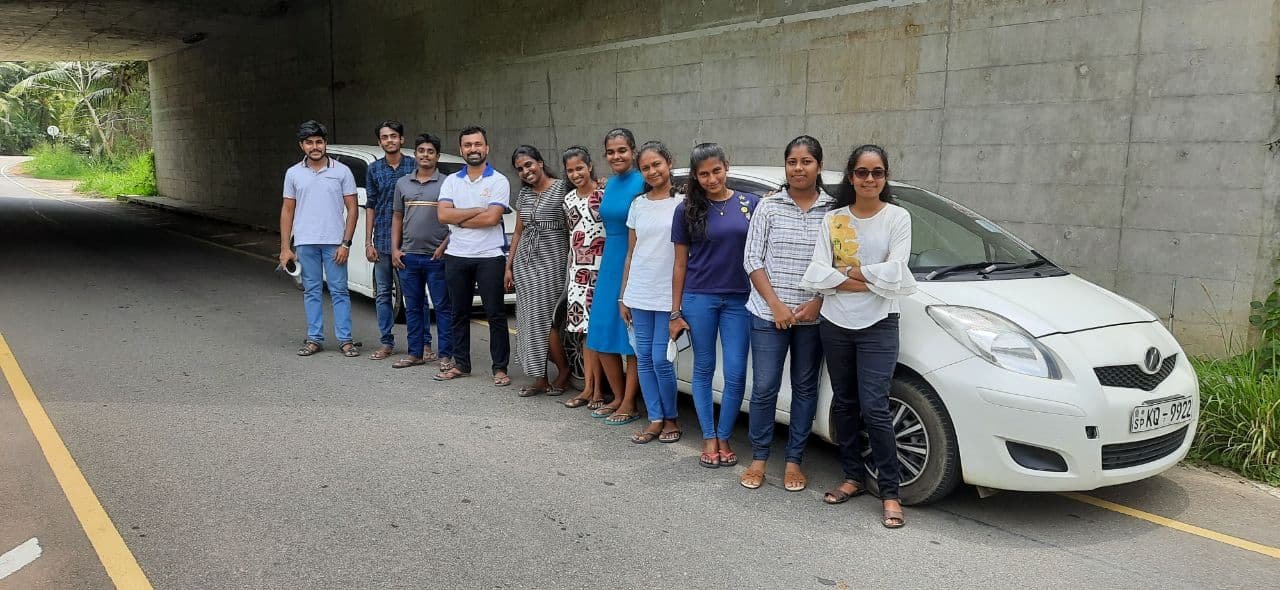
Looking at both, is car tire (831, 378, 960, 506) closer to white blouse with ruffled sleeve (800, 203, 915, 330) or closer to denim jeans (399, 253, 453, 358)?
white blouse with ruffled sleeve (800, 203, 915, 330)

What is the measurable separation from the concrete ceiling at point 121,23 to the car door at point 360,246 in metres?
10.6

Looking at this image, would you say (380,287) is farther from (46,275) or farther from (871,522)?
(46,275)

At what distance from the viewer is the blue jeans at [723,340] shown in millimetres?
4531

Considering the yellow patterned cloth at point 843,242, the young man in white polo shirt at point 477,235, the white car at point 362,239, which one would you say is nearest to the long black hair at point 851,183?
the yellow patterned cloth at point 843,242

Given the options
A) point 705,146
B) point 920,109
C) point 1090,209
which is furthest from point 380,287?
point 1090,209

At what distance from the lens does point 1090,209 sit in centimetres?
676

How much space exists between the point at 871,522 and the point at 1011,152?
4283 millimetres

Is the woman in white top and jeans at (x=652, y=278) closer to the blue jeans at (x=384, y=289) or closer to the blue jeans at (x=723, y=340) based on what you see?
the blue jeans at (x=723, y=340)

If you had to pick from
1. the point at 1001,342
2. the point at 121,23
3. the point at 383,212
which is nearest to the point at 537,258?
the point at 383,212

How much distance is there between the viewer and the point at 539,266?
5840mm

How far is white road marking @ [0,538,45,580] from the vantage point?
3500 mm

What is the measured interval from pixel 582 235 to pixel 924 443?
2.39m

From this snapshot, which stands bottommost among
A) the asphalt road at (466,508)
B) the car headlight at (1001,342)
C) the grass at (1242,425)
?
the asphalt road at (466,508)

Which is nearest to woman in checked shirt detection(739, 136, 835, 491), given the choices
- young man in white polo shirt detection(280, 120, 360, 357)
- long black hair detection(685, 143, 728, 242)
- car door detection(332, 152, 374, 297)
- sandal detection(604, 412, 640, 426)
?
long black hair detection(685, 143, 728, 242)
